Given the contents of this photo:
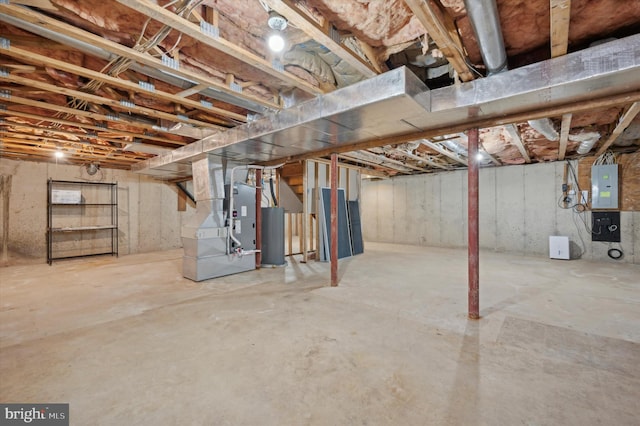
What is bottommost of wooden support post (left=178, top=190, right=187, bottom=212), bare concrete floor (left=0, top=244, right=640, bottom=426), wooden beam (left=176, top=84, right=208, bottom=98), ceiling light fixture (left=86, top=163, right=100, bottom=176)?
bare concrete floor (left=0, top=244, right=640, bottom=426)

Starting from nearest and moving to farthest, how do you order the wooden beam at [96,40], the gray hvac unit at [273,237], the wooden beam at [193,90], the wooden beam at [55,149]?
1. the wooden beam at [96,40]
2. the wooden beam at [193,90]
3. the wooden beam at [55,149]
4. the gray hvac unit at [273,237]

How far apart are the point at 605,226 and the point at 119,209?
34.3ft

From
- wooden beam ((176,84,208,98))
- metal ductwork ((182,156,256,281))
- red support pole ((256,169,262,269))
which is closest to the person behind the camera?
wooden beam ((176,84,208,98))

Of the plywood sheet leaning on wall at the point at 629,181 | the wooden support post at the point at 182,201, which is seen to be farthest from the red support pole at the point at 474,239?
the wooden support post at the point at 182,201

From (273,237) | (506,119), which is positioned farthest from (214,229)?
(506,119)

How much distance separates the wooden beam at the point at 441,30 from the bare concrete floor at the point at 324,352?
2.09 m

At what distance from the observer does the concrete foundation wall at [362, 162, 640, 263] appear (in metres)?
5.75

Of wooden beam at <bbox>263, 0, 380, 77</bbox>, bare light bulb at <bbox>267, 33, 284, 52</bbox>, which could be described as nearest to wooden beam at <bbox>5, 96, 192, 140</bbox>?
bare light bulb at <bbox>267, 33, 284, 52</bbox>

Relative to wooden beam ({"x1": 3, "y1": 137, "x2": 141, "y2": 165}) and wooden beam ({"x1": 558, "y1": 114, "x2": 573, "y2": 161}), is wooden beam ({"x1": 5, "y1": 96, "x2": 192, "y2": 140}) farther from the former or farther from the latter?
wooden beam ({"x1": 558, "y1": 114, "x2": 573, "y2": 161})

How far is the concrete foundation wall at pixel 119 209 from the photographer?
530cm

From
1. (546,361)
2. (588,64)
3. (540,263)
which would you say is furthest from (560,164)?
(546,361)

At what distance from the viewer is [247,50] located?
1942 mm

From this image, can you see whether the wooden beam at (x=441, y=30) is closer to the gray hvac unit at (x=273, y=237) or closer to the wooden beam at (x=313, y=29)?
the wooden beam at (x=313, y=29)

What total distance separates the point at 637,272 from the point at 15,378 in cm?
762
